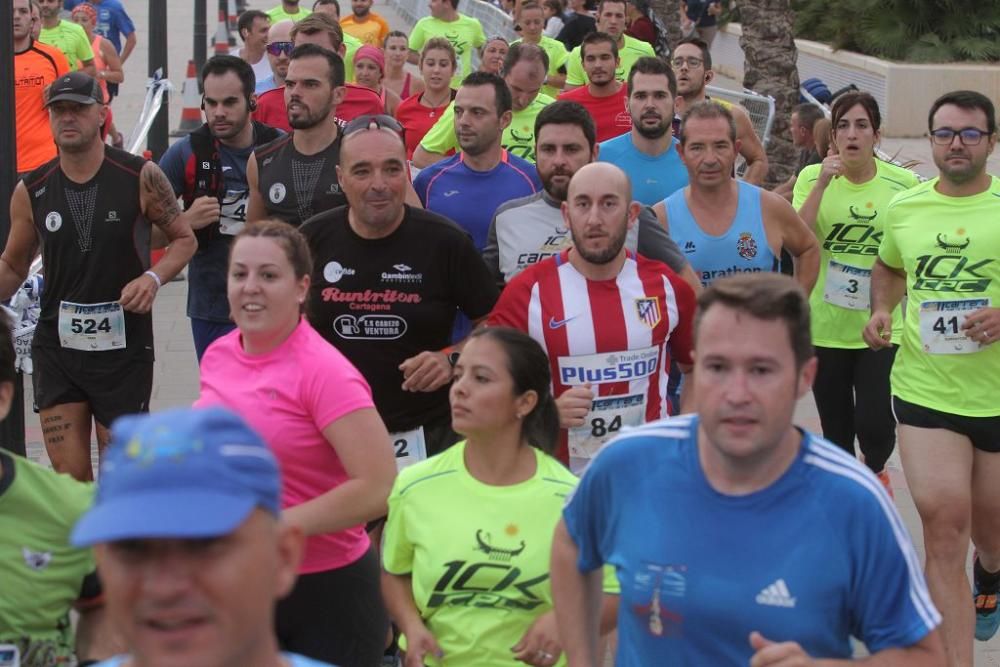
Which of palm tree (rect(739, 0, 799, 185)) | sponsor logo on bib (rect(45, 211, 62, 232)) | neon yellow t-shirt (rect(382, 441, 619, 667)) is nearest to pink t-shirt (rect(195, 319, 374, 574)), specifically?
neon yellow t-shirt (rect(382, 441, 619, 667))

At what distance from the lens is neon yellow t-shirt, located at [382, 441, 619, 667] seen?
446 centimetres

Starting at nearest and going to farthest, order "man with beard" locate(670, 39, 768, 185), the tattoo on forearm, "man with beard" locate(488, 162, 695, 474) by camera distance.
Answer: "man with beard" locate(488, 162, 695, 474) < the tattoo on forearm < "man with beard" locate(670, 39, 768, 185)

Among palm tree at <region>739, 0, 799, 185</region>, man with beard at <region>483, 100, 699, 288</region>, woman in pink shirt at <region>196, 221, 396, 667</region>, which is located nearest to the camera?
woman in pink shirt at <region>196, 221, 396, 667</region>

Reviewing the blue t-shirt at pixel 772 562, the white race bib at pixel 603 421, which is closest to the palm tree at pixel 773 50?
the white race bib at pixel 603 421

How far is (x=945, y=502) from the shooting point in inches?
247

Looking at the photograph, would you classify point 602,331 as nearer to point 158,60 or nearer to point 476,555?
point 476,555

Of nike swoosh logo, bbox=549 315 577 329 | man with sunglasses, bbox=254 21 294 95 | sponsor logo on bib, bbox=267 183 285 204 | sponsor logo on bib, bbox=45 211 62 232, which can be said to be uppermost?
man with sunglasses, bbox=254 21 294 95

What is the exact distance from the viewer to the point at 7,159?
696cm

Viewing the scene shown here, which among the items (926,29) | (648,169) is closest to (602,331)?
(648,169)

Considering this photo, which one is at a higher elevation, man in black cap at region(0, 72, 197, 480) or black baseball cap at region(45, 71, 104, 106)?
black baseball cap at region(45, 71, 104, 106)

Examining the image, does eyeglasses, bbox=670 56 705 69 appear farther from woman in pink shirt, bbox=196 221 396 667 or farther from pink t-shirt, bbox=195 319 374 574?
pink t-shirt, bbox=195 319 374 574

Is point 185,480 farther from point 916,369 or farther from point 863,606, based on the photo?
point 916,369

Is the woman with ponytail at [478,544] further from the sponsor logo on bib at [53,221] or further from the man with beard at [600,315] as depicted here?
the sponsor logo on bib at [53,221]

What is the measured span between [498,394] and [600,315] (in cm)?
110
